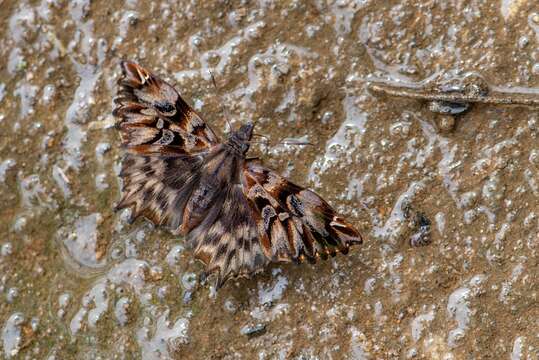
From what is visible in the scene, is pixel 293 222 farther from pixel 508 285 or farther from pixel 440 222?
pixel 508 285

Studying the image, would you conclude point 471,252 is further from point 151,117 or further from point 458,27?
point 151,117

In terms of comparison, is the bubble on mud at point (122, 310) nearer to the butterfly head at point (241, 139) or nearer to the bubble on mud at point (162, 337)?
the bubble on mud at point (162, 337)

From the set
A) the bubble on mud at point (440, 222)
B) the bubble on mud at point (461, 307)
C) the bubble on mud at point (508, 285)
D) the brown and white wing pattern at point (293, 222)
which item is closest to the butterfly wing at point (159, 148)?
the brown and white wing pattern at point (293, 222)

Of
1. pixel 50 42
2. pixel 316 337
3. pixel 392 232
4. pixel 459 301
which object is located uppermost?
pixel 50 42

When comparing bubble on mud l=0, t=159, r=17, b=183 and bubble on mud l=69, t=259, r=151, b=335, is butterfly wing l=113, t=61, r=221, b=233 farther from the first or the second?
bubble on mud l=0, t=159, r=17, b=183

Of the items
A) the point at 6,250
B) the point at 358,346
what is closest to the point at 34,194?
the point at 6,250

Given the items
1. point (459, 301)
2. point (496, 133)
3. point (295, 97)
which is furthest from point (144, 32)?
point (459, 301)
